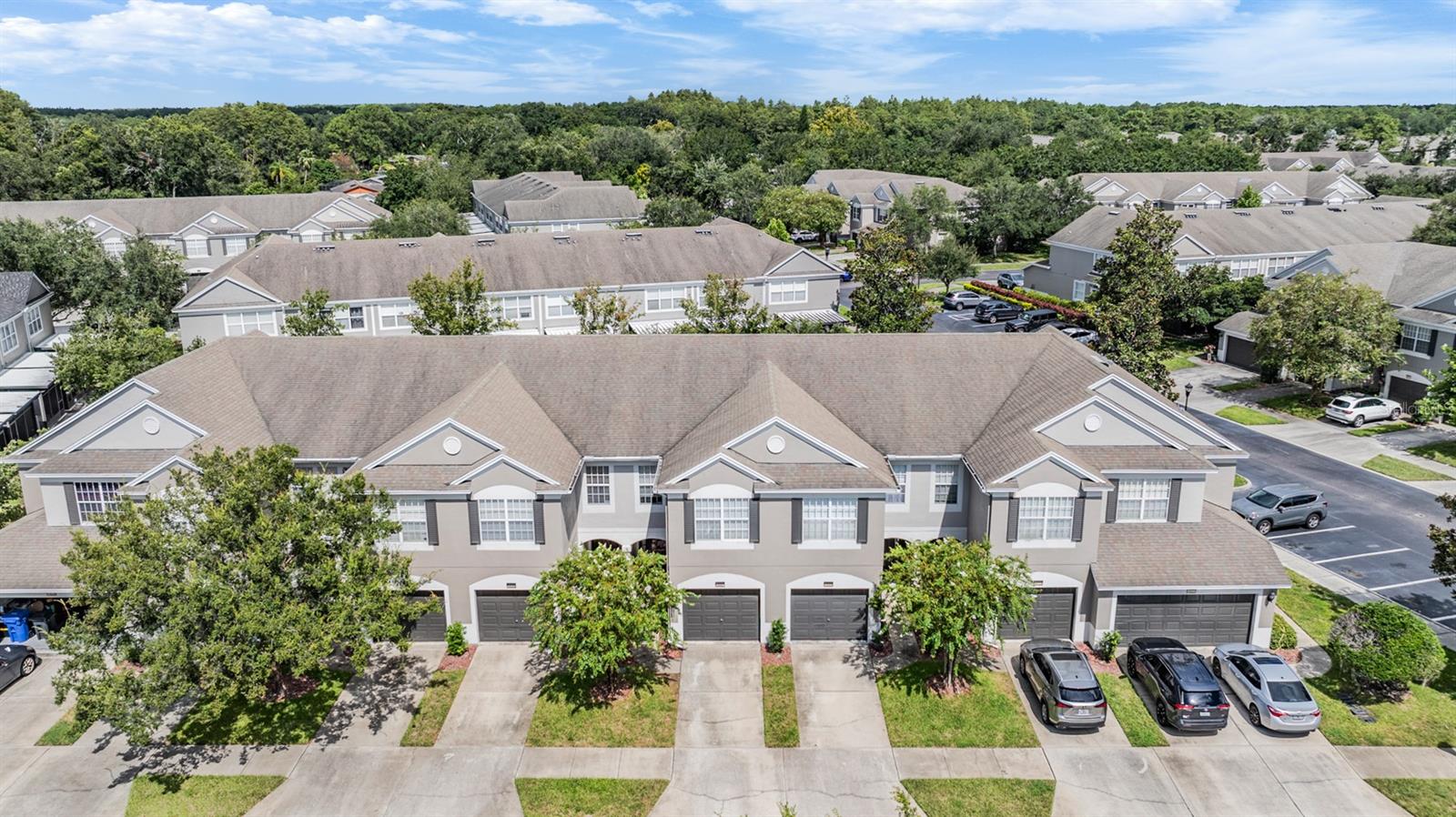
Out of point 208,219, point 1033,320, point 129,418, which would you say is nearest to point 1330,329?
point 1033,320

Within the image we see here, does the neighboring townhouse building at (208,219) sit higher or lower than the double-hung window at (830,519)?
higher

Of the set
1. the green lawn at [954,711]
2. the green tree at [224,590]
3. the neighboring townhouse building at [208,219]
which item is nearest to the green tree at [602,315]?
the green tree at [224,590]

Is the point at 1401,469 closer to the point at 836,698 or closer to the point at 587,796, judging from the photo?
the point at 836,698

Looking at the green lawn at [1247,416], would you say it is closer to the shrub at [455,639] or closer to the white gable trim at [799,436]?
the white gable trim at [799,436]

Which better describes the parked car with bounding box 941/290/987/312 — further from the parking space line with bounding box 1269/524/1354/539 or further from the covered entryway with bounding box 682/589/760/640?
the covered entryway with bounding box 682/589/760/640

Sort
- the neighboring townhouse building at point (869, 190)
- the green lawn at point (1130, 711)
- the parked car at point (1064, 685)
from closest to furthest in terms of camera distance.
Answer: the parked car at point (1064, 685)
the green lawn at point (1130, 711)
the neighboring townhouse building at point (869, 190)

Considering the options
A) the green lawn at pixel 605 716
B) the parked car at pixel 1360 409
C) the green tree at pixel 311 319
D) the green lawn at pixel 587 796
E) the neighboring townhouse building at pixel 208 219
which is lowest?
the green lawn at pixel 587 796

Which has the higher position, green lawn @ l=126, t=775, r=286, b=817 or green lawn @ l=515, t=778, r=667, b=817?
green lawn @ l=126, t=775, r=286, b=817

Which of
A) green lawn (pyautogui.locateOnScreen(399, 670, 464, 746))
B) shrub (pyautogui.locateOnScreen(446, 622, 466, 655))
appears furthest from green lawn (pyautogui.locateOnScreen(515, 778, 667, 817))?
shrub (pyautogui.locateOnScreen(446, 622, 466, 655))
